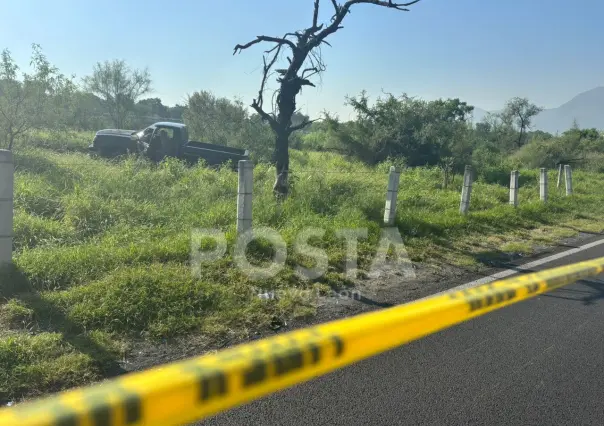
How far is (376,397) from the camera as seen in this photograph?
119 inches

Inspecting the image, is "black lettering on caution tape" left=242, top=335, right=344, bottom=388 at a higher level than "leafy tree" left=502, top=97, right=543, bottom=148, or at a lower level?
lower

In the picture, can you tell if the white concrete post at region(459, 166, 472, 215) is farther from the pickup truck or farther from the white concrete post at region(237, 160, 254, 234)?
the pickup truck

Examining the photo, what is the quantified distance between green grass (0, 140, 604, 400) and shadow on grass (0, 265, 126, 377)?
1 centimetres

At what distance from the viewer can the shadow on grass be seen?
10.9 feet

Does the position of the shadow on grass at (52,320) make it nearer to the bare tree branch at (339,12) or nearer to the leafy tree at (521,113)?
the bare tree branch at (339,12)

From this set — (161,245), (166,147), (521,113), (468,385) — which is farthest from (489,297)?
(521,113)

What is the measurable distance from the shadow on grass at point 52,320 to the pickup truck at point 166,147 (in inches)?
393

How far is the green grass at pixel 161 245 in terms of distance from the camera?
3672 mm

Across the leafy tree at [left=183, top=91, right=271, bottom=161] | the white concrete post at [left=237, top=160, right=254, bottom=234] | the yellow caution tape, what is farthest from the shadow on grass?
the leafy tree at [left=183, top=91, right=271, bottom=161]

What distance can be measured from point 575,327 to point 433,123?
58.3 ft

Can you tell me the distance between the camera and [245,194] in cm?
622

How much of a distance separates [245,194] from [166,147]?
9.65 metres

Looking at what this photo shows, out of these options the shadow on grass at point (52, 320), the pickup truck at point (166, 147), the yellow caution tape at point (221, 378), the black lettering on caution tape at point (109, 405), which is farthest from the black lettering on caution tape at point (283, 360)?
the pickup truck at point (166, 147)

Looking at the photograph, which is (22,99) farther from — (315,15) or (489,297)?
(489,297)
